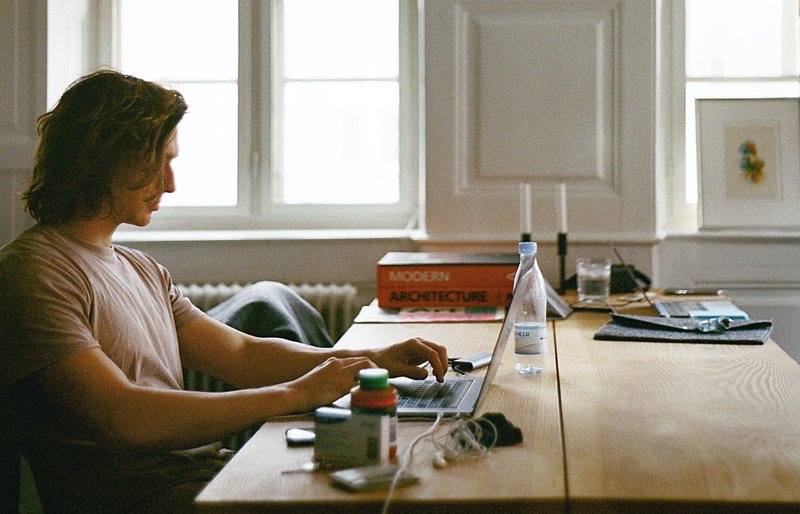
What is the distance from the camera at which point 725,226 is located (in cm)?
302

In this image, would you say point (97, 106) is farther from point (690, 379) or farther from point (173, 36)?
point (173, 36)

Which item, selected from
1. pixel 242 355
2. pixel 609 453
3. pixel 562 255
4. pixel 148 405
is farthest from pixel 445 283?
pixel 609 453

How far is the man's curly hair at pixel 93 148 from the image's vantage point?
1.59 metres

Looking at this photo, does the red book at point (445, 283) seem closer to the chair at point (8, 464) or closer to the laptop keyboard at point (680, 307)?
the laptop keyboard at point (680, 307)

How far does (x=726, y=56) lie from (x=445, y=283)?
4.76 ft

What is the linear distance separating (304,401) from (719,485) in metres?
0.62

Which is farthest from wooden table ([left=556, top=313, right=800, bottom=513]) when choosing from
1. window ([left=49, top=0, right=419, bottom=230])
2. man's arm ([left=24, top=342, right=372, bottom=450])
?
window ([left=49, top=0, right=419, bottom=230])

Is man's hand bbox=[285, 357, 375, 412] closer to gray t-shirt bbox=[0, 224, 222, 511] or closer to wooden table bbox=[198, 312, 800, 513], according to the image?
wooden table bbox=[198, 312, 800, 513]

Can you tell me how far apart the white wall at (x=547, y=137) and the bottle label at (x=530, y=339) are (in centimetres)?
128

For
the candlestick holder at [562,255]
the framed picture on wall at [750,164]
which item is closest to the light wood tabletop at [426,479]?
the candlestick holder at [562,255]

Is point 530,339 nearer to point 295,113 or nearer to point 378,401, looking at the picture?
point 378,401

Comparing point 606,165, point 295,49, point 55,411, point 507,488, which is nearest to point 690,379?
point 507,488

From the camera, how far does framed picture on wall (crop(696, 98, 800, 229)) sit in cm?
301

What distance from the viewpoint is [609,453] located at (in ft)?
3.74
